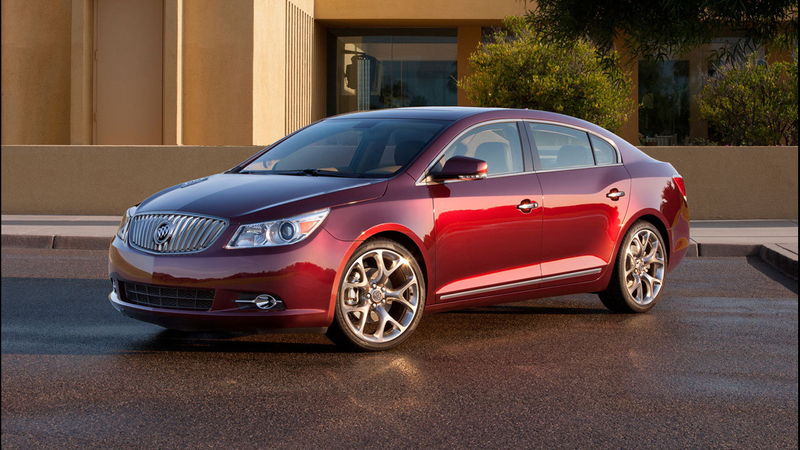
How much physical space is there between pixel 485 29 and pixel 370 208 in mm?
25122

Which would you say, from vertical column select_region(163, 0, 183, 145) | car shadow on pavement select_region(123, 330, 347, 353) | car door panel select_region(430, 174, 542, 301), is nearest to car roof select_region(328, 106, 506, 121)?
car door panel select_region(430, 174, 542, 301)

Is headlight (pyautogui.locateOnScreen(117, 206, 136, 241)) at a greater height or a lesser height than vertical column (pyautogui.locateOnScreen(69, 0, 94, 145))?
lesser

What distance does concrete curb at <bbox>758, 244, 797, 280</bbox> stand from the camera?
9934 millimetres

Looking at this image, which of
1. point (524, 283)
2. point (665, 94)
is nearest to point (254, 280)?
point (524, 283)

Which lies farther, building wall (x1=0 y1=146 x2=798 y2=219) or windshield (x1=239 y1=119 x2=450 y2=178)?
building wall (x1=0 y1=146 x2=798 y2=219)

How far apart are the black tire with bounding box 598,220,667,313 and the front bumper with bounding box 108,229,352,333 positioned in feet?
8.62

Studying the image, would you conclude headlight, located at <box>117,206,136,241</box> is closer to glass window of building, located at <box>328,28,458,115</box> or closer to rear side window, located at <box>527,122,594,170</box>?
rear side window, located at <box>527,122,594,170</box>

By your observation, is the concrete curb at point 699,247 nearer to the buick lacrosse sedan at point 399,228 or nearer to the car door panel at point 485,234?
the buick lacrosse sedan at point 399,228

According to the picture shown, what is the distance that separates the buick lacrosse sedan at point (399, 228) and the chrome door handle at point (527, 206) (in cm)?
1

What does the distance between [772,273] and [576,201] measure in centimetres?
442

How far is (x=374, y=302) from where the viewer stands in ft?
19.0

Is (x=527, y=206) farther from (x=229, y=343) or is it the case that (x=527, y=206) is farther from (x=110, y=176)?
(x=110, y=176)

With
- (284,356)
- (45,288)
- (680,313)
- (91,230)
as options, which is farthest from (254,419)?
(91,230)

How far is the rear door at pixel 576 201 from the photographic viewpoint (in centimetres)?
666
